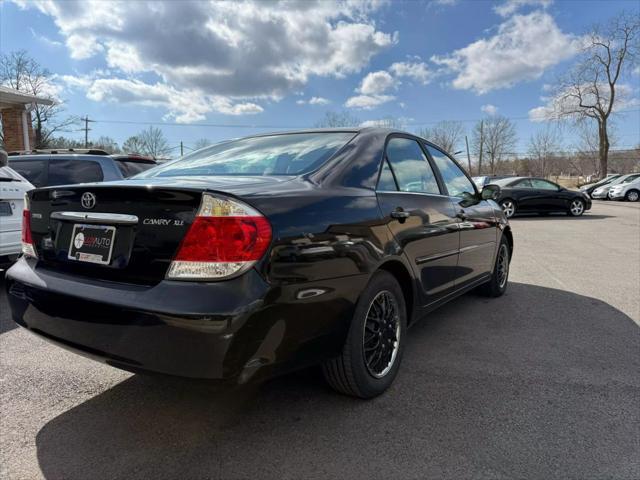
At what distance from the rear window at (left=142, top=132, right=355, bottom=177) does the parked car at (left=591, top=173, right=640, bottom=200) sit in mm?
29057

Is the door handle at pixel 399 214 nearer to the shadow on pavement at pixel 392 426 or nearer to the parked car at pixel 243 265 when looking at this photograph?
the parked car at pixel 243 265

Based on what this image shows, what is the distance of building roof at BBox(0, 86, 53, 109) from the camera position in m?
13.1

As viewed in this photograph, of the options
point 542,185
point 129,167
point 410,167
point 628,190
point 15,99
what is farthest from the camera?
point 628,190

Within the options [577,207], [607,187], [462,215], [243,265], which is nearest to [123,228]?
[243,265]

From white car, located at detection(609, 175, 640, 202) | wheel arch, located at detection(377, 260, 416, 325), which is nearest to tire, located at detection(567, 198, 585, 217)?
white car, located at detection(609, 175, 640, 202)

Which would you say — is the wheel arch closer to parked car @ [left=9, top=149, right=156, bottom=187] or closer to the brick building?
parked car @ [left=9, top=149, right=156, bottom=187]

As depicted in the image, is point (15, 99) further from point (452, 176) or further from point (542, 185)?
point (542, 185)

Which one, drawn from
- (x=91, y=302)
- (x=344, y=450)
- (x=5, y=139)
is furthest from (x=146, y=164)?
(x=5, y=139)

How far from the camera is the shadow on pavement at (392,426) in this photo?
1.94 m

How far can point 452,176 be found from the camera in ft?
12.6

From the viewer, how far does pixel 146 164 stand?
22.9 ft

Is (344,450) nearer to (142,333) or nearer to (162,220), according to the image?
(142,333)

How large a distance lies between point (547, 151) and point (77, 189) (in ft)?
276

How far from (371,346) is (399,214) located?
2.61ft
